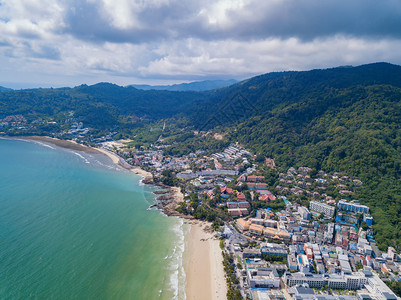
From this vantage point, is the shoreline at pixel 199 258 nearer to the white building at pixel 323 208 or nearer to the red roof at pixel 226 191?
the red roof at pixel 226 191

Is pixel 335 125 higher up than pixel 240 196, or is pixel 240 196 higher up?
pixel 335 125

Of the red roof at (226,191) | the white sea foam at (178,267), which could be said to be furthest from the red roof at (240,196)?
the white sea foam at (178,267)

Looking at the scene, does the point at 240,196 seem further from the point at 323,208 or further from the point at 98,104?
the point at 98,104

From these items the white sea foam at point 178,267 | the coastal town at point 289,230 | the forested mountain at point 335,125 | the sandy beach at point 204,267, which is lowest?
the sandy beach at point 204,267

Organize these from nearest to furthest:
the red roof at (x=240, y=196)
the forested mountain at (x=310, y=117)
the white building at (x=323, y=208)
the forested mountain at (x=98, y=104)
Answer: the white building at (x=323, y=208) → the forested mountain at (x=310, y=117) → the red roof at (x=240, y=196) → the forested mountain at (x=98, y=104)

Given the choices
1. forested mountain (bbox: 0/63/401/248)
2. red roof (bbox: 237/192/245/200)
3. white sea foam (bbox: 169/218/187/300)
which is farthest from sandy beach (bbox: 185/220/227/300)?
forested mountain (bbox: 0/63/401/248)

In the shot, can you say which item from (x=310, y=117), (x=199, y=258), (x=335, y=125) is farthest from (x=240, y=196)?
(x=310, y=117)
